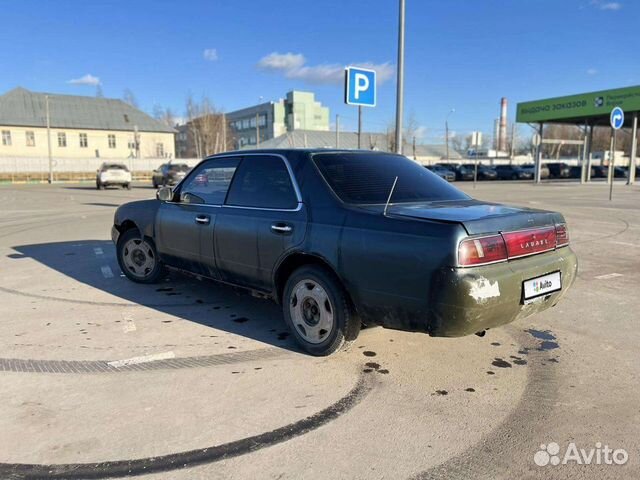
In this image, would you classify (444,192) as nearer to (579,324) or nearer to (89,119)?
(579,324)

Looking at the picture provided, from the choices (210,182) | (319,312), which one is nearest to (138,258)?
(210,182)

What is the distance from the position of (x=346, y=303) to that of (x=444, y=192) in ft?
4.90

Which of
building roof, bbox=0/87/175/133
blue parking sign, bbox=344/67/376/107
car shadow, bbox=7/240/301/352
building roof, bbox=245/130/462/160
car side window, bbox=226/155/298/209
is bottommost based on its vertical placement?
car shadow, bbox=7/240/301/352

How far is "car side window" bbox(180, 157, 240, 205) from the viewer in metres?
5.09

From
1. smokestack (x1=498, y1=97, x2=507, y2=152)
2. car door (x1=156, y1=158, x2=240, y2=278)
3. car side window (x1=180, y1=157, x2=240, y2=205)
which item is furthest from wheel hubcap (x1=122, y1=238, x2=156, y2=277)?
smokestack (x1=498, y1=97, x2=507, y2=152)

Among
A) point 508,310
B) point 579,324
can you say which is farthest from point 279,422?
point 579,324

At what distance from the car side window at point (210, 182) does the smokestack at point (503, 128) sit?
4201 inches

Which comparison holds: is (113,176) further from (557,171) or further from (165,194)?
(557,171)

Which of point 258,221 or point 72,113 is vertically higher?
point 72,113

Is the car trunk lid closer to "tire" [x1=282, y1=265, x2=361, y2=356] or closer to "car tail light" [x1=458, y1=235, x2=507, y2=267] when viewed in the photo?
"car tail light" [x1=458, y1=235, x2=507, y2=267]

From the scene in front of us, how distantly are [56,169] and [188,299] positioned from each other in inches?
2068

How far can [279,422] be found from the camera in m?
3.10

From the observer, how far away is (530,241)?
145 inches

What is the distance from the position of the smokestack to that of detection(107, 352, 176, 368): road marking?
355ft
